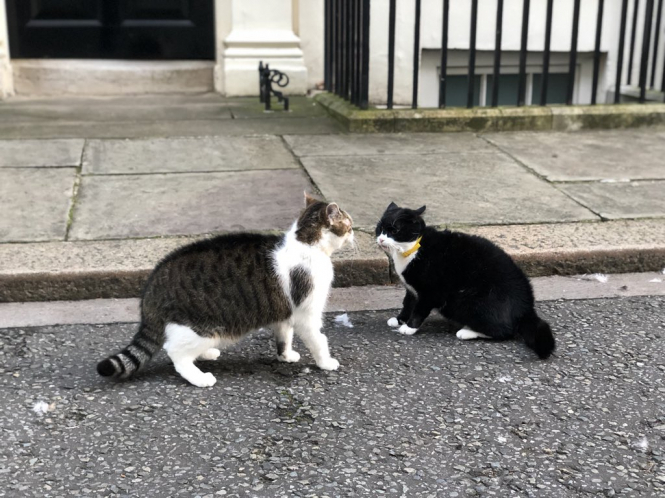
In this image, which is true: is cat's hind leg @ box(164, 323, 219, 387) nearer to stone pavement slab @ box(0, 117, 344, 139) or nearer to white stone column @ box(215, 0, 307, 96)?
stone pavement slab @ box(0, 117, 344, 139)

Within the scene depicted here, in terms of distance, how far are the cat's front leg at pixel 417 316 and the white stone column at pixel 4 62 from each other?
5925 mm

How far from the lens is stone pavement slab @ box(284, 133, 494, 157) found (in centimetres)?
627

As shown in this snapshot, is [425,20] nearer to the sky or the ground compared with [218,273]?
nearer to the sky

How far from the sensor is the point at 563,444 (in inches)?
109

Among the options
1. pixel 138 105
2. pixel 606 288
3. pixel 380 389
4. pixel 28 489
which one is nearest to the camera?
pixel 28 489

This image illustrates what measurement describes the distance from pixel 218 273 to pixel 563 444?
4.75 feet

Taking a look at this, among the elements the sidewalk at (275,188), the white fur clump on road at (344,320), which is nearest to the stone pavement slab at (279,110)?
the sidewalk at (275,188)

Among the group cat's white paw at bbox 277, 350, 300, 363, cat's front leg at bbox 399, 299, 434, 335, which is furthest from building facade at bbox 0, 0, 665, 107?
cat's white paw at bbox 277, 350, 300, 363

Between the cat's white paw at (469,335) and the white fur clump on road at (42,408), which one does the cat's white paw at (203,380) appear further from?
the cat's white paw at (469,335)

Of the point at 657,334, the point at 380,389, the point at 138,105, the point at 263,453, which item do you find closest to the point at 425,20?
the point at 138,105

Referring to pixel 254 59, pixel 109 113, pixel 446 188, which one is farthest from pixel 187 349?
pixel 254 59

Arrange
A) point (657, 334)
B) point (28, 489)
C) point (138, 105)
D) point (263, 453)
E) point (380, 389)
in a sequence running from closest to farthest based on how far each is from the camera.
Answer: point (28, 489) → point (263, 453) → point (380, 389) → point (657, 334) → point (138, 105)

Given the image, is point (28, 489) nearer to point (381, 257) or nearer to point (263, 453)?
point (263, 453)

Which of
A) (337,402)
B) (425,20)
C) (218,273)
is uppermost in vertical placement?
(425,20)
